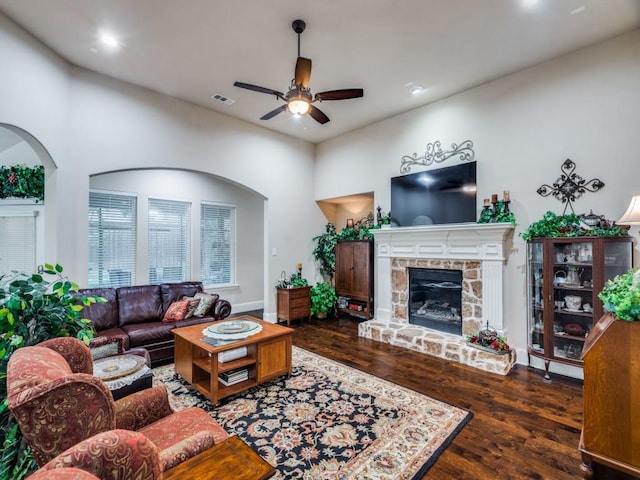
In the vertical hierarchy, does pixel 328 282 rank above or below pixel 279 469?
above

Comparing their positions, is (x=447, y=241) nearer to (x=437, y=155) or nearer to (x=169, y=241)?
(x=437, y=155)

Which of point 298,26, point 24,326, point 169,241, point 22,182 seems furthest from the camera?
point 169,241

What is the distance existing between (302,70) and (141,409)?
2.86 m

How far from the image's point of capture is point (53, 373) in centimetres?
97

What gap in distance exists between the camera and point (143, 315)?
4258 mm

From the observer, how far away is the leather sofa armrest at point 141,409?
68.4 inches

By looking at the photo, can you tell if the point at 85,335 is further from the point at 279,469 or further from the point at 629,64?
the point at 629,64

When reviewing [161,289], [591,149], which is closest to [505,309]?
[591,149]

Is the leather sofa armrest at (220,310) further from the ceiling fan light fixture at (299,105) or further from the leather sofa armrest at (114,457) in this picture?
the leather sofa armrest at (114,457)

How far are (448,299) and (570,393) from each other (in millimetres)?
1754

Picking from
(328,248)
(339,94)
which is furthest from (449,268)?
(339,94)

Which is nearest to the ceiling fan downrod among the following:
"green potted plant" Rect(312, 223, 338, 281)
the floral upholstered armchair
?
the floral upholstered armchair

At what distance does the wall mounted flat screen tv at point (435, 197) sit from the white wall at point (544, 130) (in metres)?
0.20

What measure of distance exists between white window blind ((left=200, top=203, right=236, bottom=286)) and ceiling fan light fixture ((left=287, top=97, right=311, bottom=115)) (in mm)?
4018
